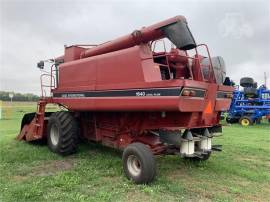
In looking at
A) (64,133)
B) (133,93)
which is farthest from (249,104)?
(133,93)

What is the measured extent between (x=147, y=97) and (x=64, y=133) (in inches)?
116

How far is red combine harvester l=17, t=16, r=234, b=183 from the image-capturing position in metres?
6.05

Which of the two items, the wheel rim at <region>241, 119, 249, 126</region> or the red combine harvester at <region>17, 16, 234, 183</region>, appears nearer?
the red combine harvester at <region>17, 16, 234, 183</region>

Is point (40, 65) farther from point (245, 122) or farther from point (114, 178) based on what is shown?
point (245, 122)

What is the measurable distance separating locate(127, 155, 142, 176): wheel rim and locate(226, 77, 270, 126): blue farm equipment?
15.1 meters

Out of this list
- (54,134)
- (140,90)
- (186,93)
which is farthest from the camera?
(54,134)

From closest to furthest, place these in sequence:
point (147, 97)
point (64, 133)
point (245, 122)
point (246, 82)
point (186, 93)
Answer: point (186, 93) < point (147, 97) < point (64, 133) < point (245, 122) < point (246, 82)

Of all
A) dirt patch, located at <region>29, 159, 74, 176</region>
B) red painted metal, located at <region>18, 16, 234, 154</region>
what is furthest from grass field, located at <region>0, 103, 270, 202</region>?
red painted metal, located at <region>18, 16, 234, 154</region>

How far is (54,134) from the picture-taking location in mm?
8734

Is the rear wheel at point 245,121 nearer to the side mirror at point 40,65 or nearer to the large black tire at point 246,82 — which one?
the large black tire at point 246,82

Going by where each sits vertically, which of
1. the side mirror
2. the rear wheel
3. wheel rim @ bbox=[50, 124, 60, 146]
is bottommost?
the rear wheel

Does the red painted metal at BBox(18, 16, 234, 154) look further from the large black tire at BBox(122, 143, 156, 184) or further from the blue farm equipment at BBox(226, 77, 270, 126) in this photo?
the blue farm equipment at BBox(226, 77, 270, 126)

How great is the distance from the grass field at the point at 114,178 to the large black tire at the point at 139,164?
15cm

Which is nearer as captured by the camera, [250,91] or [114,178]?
[114,178]
